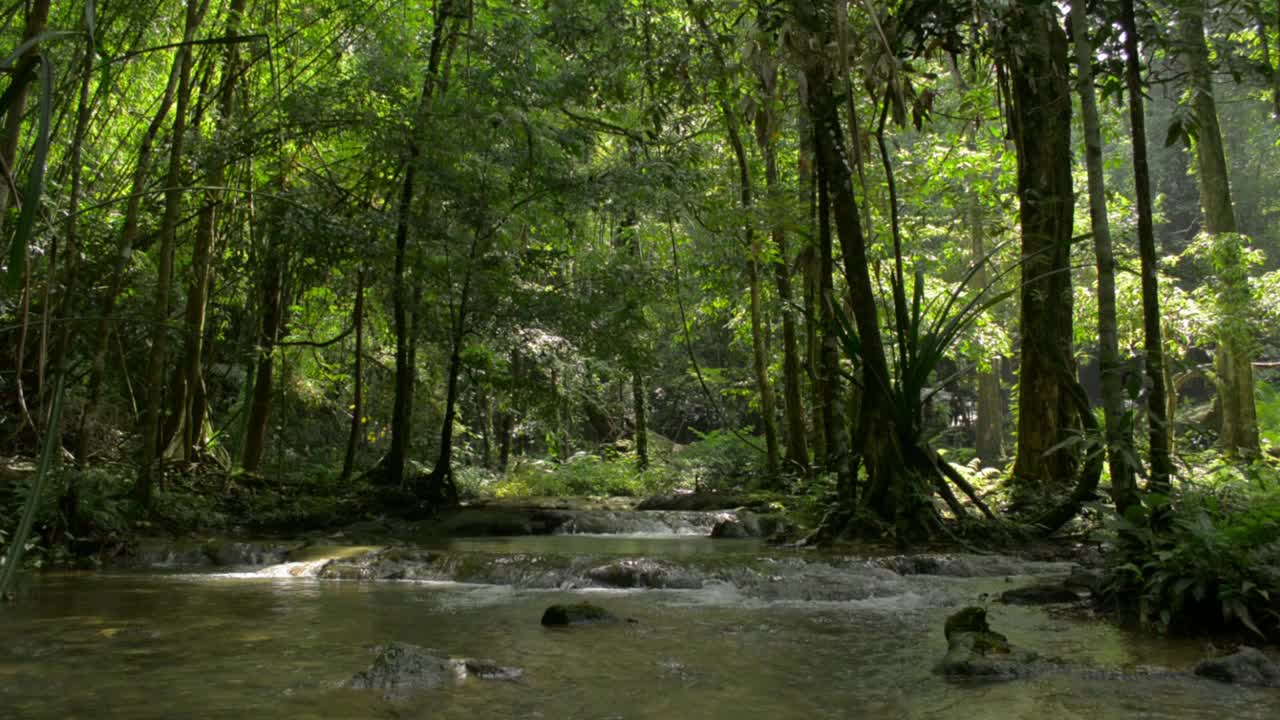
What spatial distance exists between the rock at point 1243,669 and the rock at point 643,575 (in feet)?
10.9

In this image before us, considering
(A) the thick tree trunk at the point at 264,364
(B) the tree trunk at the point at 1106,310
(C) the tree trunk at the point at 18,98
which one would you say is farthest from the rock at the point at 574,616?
(A) the thick tree trunk at the point at 264,364

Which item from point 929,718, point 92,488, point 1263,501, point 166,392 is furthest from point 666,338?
point 929,718

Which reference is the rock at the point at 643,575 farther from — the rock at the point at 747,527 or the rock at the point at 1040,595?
the rock at the point at 747,527

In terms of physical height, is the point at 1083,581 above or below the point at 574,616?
above

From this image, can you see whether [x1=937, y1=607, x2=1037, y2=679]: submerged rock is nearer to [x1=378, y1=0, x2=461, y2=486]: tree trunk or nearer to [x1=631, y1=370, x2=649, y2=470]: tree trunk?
[x1=378, y1=0, x2=461, y2=486]: tree trunk

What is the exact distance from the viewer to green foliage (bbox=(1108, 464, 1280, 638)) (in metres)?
3.60

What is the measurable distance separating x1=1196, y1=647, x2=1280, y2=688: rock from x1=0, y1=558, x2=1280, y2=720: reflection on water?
4.1 inches

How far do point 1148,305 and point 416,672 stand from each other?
4460 mm

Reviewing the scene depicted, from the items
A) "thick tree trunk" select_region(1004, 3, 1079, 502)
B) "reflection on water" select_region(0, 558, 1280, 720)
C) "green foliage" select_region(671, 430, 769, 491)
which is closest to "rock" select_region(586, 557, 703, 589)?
"reflection on water" select_region(0, 558, 1280, 720)

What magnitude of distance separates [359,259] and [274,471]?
6.60 meters

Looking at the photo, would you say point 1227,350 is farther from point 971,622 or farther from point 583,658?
point 583,658

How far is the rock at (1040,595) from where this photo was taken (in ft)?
15.6

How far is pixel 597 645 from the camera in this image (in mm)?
3994

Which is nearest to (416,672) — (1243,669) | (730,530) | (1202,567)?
(1243,669)
